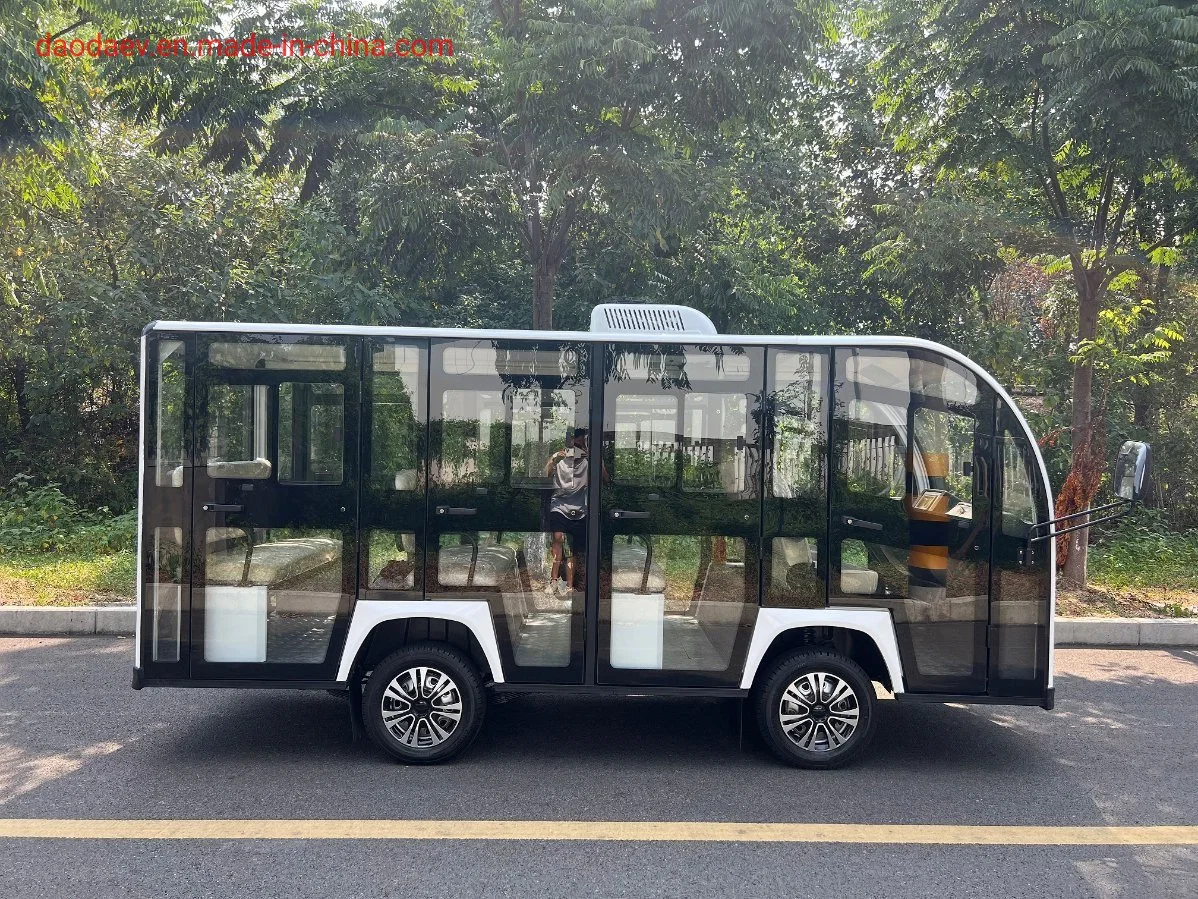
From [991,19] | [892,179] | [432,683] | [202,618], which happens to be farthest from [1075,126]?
[892,179]

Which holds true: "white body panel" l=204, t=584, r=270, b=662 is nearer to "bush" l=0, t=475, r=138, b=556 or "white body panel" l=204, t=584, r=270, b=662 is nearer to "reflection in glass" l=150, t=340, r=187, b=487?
"reflection in glass" l=150, t=340, r=187, b=487

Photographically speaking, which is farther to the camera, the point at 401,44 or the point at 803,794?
the point at 401,44

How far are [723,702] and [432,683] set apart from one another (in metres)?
2.39

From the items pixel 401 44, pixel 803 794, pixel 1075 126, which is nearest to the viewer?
pixel 803 794

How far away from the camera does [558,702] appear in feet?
24.4

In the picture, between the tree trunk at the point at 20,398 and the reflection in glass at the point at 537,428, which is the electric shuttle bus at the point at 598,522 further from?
the tree trunk at the point at 20,398

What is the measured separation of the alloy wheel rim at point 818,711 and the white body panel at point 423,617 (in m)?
1.59

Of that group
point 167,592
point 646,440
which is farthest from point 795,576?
point 167,592

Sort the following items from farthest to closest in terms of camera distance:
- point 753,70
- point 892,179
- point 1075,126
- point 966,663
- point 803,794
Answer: point 892,179
point 753,70
point 1075,126
point 966,663
point 803,794

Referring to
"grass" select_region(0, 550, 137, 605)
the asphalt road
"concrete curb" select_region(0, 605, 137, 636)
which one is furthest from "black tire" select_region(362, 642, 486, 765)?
"grass" select_region(0, 550, 137, 605)

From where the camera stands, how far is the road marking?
487cm

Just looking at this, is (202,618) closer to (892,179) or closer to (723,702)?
(723,702)

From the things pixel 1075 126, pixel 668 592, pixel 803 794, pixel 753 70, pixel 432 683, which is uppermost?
pixel 753 70

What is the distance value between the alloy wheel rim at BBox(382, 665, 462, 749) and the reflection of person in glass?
0.78m
